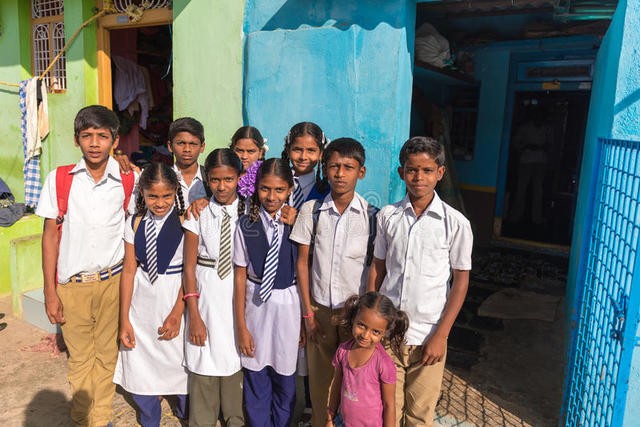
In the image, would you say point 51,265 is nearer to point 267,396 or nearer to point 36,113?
point 267,396

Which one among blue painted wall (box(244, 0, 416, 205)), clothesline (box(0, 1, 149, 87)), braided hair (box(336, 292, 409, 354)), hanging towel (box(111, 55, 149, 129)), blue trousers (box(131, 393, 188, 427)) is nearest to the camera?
braided hair (box(336, 292, 409, 354))

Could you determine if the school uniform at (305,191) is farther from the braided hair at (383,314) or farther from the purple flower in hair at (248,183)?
the braided hair at (383,314)

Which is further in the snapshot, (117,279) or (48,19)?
(48,19)

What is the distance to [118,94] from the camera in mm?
6387

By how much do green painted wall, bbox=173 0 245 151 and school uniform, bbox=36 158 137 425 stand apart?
Result: 1.63 m

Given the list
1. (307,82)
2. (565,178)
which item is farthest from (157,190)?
(565,178)

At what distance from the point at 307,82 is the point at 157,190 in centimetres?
171

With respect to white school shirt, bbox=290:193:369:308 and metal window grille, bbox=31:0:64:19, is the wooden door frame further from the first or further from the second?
white school shirt, bbox=290:193:369:308

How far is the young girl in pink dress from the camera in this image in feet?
6.95

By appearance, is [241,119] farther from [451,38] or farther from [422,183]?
[451,38]

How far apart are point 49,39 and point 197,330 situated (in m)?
4.82

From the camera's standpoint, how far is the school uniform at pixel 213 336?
2511 millimetres

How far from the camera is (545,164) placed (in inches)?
272

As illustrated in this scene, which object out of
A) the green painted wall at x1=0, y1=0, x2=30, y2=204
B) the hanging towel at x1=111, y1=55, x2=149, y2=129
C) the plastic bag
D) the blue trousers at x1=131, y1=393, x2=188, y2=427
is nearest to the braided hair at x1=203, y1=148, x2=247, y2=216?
the blue trousers at x1=131, y1=393, x2=188, y2=427
